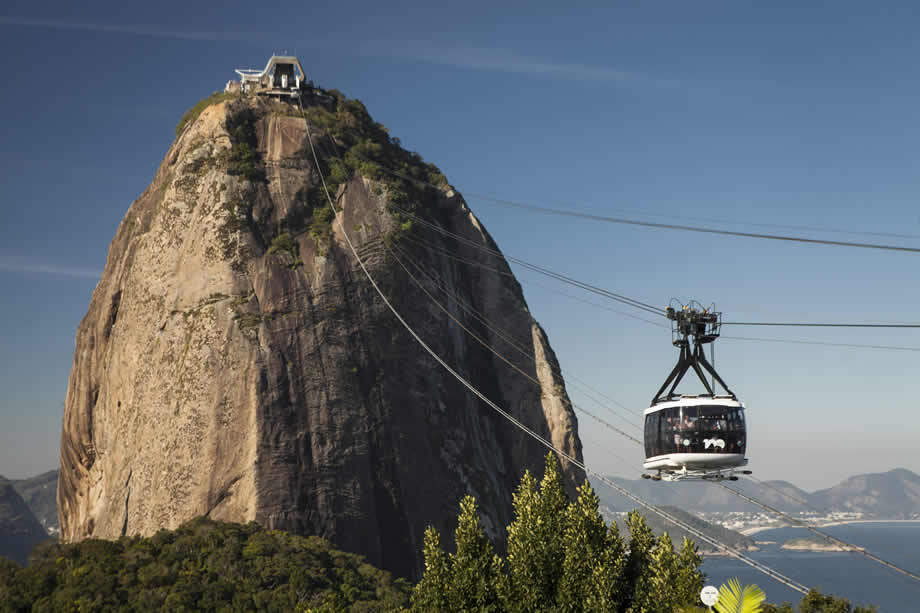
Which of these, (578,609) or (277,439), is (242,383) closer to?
(277,439)

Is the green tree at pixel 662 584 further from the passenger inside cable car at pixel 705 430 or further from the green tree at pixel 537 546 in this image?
the passenger inside cable car at pixel 705 430

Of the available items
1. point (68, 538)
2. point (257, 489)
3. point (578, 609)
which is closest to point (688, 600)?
point (578, 609)

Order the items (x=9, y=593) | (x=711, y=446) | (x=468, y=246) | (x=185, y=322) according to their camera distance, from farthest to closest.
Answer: (x=468, y=246)
(x=185, y=322)
(x=9, y=593)
(x=711, y=446)

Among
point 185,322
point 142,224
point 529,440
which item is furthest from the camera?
point 529,440

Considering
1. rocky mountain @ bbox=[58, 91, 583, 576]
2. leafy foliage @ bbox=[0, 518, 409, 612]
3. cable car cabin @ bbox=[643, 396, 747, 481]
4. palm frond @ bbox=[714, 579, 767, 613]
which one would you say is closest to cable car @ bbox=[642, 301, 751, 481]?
cable car cabin @ bbox=[643, 396, 747, 481]

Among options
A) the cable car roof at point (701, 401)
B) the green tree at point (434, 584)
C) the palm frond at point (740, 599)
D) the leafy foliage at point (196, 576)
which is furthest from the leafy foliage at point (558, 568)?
the leafy foliage at point (196, 576)

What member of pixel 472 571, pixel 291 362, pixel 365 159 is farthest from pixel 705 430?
pixel 365 159
